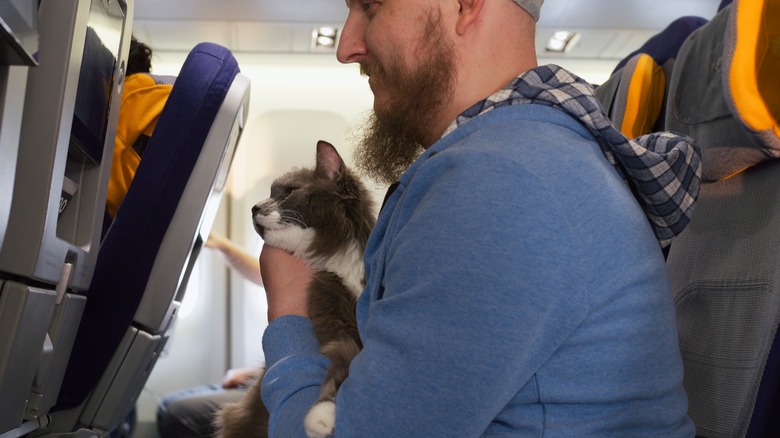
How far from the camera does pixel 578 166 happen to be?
40.4 inches

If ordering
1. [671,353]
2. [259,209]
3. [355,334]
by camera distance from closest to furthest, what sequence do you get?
[671,353] < [355,334] < [259,209]

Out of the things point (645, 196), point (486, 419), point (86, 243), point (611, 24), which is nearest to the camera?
point (486, 419)

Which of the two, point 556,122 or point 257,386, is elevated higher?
point 556,122

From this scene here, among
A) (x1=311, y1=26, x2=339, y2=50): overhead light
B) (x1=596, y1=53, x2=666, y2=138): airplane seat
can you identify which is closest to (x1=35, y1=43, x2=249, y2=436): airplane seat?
(x1=596, y1=53, x2=666, y2=138): airplane seat

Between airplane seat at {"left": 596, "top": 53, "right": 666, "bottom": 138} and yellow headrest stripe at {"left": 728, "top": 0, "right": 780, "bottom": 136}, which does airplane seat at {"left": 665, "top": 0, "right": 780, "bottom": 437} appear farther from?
airplane seat at {"left": 596, "top": 53, "right": 666, "bottom": 138}

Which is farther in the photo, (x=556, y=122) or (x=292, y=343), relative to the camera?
(x=292, y=343)

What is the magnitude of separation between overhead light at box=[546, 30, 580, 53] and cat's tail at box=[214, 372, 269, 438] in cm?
361

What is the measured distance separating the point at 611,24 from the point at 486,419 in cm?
407

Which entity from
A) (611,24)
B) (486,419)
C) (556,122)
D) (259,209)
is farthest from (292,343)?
(611,24)

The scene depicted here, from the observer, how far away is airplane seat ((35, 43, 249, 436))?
5.52 feet

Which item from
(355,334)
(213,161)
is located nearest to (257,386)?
(355,334)

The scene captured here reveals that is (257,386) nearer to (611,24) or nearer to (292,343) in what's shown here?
(292,343)

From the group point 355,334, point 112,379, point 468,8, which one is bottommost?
point 112,379

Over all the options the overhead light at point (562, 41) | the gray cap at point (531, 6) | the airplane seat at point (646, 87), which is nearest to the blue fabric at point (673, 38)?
the airplane seat at point (646, 87)
